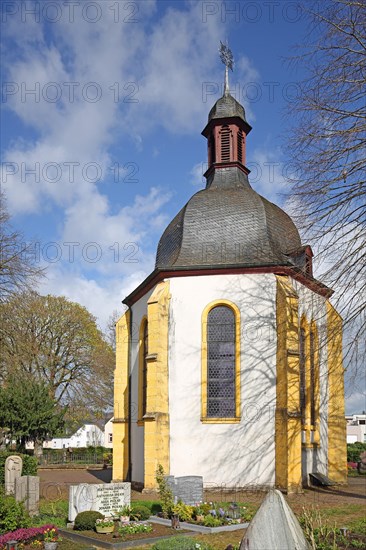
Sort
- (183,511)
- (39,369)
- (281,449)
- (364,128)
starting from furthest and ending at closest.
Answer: (39,369) < (281,449) < (183,511) < (364,128)

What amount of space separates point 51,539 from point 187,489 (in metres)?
4.26

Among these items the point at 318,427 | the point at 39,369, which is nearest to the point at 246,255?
the point at 318,427

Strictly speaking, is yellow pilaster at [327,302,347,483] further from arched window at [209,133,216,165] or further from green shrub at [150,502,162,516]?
arched window at [209,133,216,165]

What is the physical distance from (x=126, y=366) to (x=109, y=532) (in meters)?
10.3

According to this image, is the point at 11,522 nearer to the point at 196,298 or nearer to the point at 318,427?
the point at 196,298

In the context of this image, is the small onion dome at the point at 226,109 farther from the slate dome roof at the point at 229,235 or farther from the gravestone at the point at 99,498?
the gravestone at the point at 99,498

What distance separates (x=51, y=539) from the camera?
32.6ft

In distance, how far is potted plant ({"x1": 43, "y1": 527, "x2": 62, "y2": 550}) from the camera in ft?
31.1

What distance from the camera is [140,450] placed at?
63.1 ft

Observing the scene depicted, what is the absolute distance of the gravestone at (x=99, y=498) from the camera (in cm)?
1225

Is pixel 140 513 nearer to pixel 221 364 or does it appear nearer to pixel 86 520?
pixel 86 520

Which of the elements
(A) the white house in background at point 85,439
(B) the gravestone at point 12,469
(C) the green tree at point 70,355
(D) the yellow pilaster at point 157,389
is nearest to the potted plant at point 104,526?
(B) the gravestone at point 12,469

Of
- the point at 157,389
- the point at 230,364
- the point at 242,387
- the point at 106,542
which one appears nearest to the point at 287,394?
the point at 242,387

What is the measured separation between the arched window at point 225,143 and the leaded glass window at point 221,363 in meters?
7.23
